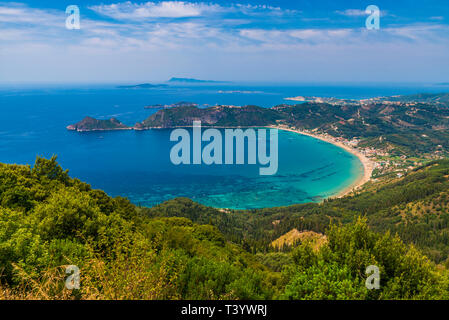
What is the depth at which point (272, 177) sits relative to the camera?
109812mm

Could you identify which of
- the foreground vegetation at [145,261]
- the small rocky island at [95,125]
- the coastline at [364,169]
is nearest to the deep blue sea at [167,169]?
the coastline at [364,169]

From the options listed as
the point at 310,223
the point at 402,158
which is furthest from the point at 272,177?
the point at 402,158

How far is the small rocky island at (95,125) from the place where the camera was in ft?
568

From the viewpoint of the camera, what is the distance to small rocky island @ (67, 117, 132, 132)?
173250 mm

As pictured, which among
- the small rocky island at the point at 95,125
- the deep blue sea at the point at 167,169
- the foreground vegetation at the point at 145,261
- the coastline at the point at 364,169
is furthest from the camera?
the small rocky island at the point at 95,125

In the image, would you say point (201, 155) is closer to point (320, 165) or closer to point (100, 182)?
point (100, 182)

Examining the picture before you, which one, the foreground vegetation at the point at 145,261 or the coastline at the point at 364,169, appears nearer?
the foreground vegetation at the point at 145,261

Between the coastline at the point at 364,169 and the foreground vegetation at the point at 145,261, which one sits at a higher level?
the foreground vegetation at the point at 145,261

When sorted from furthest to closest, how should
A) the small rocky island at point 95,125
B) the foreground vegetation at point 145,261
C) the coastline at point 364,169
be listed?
the small rocky island at point 95,125 → the coastline at point 364,169 → the foreground vegetation at point 145,261

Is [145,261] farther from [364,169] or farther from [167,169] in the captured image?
[364,169]

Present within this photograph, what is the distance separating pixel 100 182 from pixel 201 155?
49.9m

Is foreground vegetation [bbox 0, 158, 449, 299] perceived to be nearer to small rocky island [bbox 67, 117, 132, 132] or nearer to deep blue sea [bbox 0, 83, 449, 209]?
deep blue sea [bbox 0, 83, 449, 209]

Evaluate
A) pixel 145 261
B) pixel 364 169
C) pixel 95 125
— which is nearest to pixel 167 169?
pixel 364 169

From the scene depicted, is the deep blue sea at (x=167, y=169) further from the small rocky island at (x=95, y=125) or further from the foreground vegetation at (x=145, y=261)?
the foreground vegetation at (x=145, y=261)
